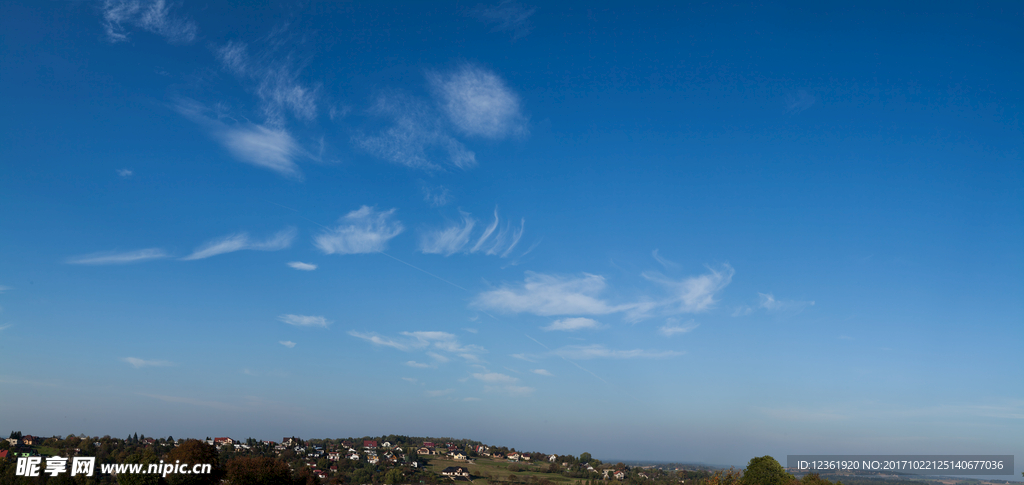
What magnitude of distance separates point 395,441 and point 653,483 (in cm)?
9643

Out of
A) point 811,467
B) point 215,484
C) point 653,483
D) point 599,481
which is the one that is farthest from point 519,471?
point 215,484

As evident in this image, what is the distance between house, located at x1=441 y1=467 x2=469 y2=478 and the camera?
129500 millimetres

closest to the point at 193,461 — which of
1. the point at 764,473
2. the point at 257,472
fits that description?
the point at 257,472

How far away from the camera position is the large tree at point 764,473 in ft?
220

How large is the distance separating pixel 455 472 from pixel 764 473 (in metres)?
81.0

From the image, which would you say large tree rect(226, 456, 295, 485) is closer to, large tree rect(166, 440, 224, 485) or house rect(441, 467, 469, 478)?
large tree rect(166, 440, 224, 485)

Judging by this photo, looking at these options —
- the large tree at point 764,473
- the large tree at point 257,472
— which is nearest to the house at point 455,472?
the large tree at point 257,472

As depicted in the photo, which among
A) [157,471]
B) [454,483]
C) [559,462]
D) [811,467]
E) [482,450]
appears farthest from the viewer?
[482,450]

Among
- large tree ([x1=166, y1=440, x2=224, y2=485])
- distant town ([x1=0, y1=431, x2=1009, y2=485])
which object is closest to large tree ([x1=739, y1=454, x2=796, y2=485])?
distant town ([x1=0, y1=431, x2=1009, y2=485])

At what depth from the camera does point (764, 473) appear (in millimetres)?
67875

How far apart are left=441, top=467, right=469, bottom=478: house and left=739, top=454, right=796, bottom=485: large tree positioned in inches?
2939

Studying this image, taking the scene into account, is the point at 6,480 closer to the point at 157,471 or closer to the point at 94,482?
the point at 94,482

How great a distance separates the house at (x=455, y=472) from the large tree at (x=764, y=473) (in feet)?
245

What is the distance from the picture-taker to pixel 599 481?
427 ft
